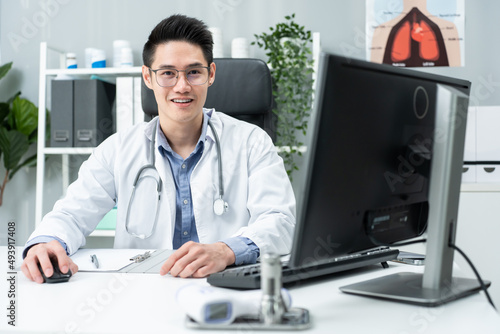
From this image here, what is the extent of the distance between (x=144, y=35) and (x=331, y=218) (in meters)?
2.34

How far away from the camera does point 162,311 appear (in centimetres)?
81

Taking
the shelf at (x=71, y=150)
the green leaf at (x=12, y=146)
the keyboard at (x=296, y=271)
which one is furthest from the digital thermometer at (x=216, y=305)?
the green leaf at (x=12, y=146)

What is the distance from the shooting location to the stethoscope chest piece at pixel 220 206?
4.88 feet

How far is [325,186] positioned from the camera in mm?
780

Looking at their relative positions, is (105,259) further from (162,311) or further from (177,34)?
(177,34)

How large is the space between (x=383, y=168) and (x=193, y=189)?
2.53 ft

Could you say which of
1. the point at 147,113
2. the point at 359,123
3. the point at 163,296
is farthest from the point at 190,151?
the point at 359,123

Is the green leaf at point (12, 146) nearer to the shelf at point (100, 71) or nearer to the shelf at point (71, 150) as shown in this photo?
the shelf at point (71, 150)

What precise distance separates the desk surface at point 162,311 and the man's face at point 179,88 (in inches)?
26.1

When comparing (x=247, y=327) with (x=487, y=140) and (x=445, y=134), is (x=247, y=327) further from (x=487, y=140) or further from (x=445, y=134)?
(x=487, y=140)

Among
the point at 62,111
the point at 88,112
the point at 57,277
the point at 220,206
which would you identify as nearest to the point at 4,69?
the point at 62,111

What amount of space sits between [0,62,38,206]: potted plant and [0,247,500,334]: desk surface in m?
1.94

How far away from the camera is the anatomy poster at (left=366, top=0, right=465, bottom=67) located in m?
2.69

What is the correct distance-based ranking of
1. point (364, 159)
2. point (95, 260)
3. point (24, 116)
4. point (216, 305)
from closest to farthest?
point (216, 305)
point (364, 159)
point (95, 260)
point (24, 116)
